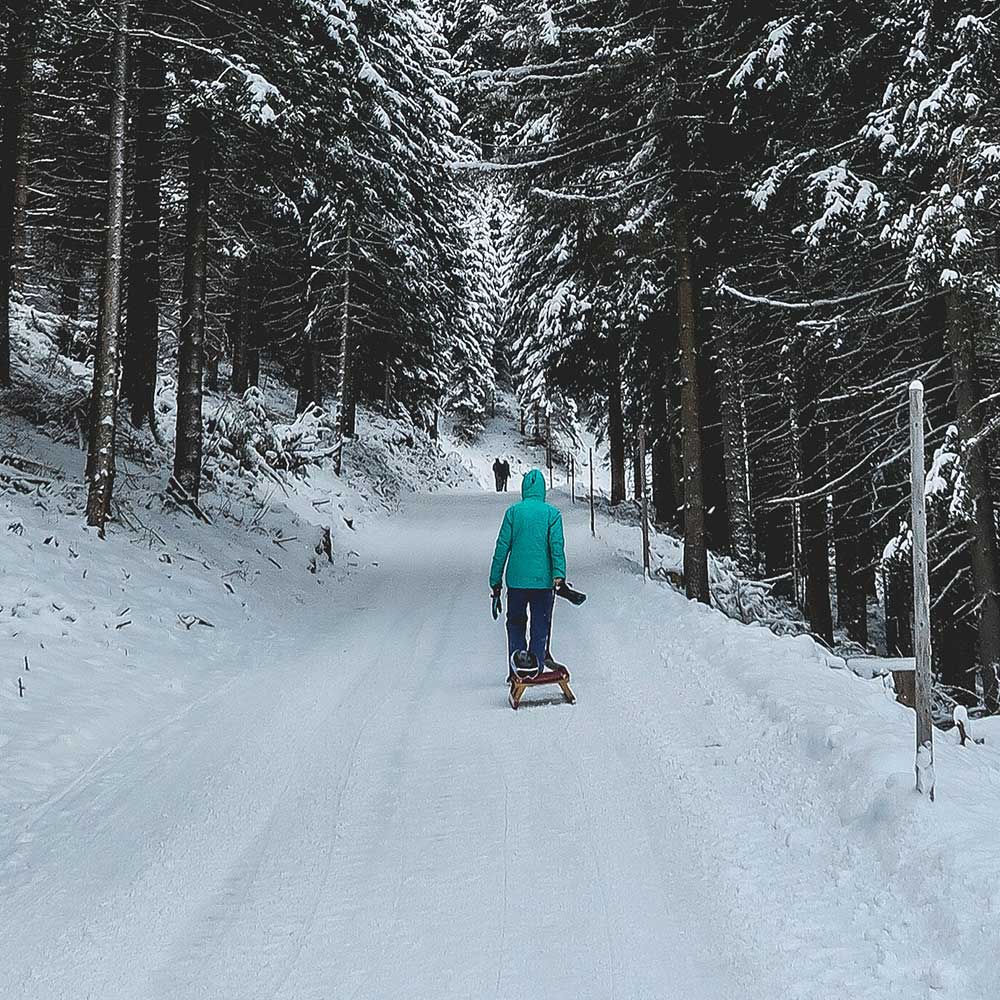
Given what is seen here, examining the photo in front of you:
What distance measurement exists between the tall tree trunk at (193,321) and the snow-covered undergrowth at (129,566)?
718 mm

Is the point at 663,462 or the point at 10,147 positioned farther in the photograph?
the point at 663,462

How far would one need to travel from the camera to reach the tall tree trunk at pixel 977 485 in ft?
30.0

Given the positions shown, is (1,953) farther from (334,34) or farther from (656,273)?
(656,273)

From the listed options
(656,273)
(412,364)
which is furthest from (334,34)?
(412,364)

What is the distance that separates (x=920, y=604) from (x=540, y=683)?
3.56m

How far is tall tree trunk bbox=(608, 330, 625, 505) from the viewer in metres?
21.5

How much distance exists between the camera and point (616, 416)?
88.0 feet

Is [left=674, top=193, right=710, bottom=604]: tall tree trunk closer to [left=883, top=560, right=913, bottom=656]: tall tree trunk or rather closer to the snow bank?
[left=883, top=560, right=913, bottom=656]: tall tree trunk

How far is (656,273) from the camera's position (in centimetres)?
1705

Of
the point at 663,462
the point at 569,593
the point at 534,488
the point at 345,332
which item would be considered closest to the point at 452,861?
the point at 569,593

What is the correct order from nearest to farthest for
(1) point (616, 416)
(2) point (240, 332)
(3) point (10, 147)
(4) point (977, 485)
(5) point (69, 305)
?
(4) point (977, 485)
(3) point (10, 147)
(5) point (69, 305)
(1) point (616, 416)
(2) point (240, 332)

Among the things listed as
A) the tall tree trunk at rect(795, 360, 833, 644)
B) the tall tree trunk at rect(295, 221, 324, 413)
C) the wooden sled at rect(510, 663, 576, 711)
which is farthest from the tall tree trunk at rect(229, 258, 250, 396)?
the wooden sled at rect(510, 663, 576, 711)

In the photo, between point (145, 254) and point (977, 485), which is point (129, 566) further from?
point (977, 485)

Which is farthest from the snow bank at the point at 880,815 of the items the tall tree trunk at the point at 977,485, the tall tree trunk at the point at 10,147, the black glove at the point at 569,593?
the tall tree trunk at the point at 10,147
